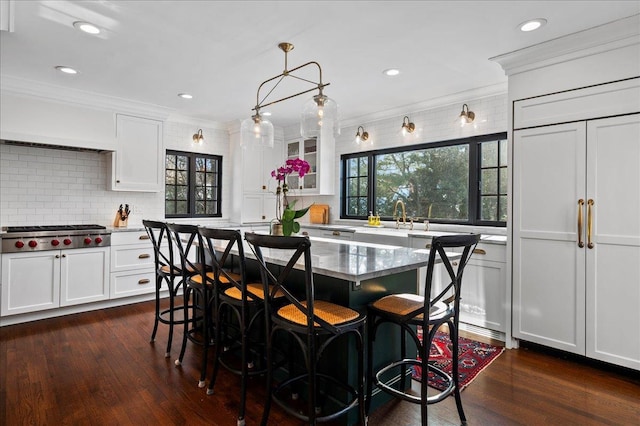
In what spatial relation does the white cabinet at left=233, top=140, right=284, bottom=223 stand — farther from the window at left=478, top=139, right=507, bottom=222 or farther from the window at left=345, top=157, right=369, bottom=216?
the window at left=478, top=139, right=507, bottom=222

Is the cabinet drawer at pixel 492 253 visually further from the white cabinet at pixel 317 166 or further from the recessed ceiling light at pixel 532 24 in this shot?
the white cabinet at pixel 317 166

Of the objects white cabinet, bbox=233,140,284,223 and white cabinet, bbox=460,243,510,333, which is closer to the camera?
white cabinet, bbox=460,243,510,333

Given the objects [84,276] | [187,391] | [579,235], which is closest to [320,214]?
[84,276]

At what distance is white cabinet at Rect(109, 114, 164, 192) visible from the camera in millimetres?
4531

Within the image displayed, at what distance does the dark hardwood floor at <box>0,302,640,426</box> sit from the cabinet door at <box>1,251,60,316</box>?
0.57 metres

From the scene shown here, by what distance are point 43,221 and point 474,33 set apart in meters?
4.91

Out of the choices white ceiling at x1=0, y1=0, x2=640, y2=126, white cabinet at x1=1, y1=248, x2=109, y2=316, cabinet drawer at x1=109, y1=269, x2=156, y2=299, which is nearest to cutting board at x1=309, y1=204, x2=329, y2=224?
white ceiling at x1=0, y1=0, x2=640, y2=126

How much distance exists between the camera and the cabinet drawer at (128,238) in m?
4.29

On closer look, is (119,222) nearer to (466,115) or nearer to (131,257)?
(131,257)

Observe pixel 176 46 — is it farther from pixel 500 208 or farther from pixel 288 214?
pixel 500 208

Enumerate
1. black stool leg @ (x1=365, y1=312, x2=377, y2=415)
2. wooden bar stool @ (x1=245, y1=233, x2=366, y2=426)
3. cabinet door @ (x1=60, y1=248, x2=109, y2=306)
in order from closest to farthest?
wooden bar stool @ (x1=245, y1=233, x2=366, y2=426) < black stool leg @ (x1=365, y1=312, x2=377, y2=415) < cabinet door @ (x1=60, y1=248, x2=109, y2=306)

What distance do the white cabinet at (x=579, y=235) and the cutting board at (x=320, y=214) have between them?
3.09 meters

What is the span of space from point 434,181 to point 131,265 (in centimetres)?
391

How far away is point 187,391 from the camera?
7.77ft
